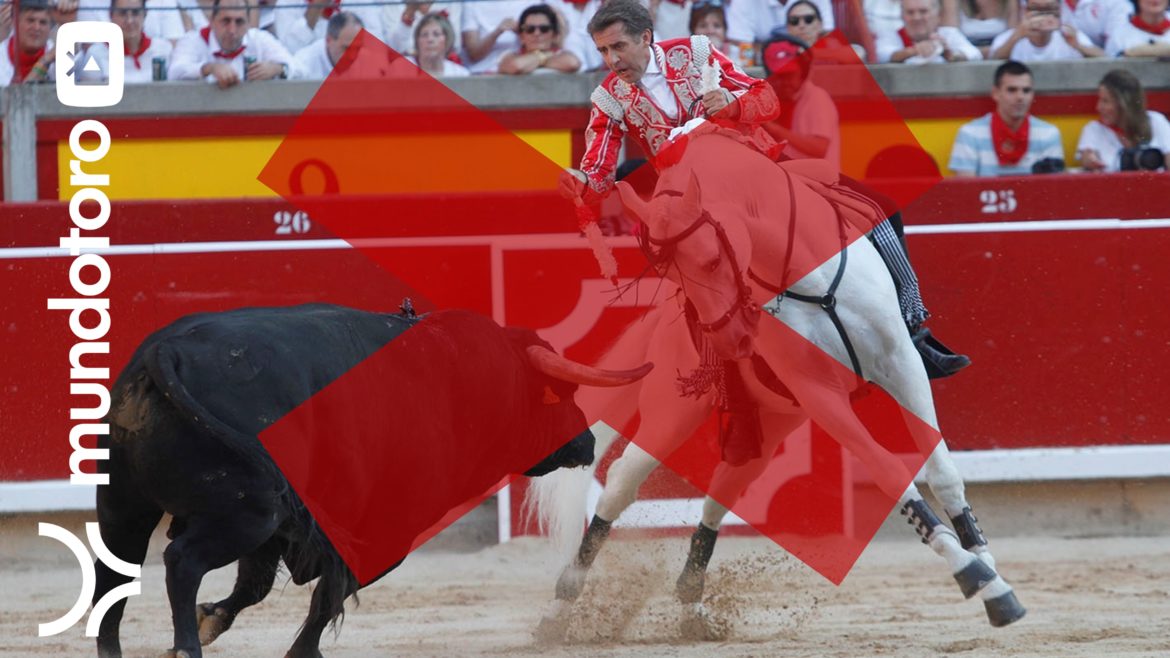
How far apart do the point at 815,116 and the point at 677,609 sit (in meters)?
2.36

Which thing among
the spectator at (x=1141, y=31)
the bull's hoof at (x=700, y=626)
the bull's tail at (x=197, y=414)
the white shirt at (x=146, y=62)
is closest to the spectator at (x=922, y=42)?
the spectator at (x=1141, y=31)

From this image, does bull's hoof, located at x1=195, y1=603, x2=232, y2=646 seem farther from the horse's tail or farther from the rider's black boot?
the rider's black boot

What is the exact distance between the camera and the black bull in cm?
364

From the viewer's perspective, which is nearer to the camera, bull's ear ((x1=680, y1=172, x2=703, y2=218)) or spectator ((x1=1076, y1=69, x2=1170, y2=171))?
bull's ear ((x1=680, y1=172, x2=703, y2=218))

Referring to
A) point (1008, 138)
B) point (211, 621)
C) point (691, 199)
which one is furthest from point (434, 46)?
point (211, 621)

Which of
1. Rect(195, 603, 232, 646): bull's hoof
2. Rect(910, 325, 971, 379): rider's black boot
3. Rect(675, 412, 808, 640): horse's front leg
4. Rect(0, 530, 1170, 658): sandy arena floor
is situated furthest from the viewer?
Rect(675, 412, 808, 640): horse's front leg

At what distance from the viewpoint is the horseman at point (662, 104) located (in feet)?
15.9

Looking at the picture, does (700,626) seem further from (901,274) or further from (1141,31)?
(1141,31)

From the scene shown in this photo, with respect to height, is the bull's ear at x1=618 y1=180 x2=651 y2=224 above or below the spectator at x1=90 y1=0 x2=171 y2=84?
above

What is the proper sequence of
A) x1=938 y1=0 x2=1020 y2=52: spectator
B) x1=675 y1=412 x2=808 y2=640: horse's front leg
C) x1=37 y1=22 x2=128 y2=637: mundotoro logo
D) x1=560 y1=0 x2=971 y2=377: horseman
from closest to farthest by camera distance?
x1=560 y1=0 x2=971 y2=377: horseman < x1=675 y1=412 x2=808 y2=640: horse's front leg < x1=37 y1=22 x2=128 y2=637: mundotoro logo < x1=938 y1=0 x2=1020 y2=52: spectator

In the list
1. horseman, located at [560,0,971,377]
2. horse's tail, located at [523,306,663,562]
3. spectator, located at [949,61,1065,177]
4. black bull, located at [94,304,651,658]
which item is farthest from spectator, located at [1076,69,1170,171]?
black bull, located at [94,304,651,658]

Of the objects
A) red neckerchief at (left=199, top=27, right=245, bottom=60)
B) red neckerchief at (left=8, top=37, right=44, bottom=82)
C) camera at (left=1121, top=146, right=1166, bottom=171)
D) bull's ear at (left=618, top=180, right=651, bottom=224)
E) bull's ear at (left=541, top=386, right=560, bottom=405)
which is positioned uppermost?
bull's ear at (left=618, top=180, right=651, bottom=224)

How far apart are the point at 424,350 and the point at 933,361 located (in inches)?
70.4

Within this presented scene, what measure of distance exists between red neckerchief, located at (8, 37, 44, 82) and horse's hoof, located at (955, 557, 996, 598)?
513cm
